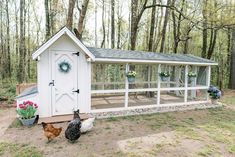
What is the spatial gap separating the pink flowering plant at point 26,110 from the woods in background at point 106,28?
7883mm

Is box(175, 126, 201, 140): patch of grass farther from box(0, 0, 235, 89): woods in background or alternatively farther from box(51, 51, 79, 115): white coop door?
box(0, 0, 235, 89): woods in background

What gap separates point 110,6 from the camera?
16.5 metres

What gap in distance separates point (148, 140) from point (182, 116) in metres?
2.82

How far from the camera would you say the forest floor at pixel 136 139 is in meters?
3.88

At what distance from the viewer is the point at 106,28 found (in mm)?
19094

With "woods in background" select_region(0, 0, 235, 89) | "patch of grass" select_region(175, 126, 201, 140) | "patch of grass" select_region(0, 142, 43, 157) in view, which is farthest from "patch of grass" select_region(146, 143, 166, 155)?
"woods in background" select_region(0, 0, 235, 89)

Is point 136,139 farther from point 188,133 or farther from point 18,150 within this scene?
point 18,150

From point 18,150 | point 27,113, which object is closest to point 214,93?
point 27,113

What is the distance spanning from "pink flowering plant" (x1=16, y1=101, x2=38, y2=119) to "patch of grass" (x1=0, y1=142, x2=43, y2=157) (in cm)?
117

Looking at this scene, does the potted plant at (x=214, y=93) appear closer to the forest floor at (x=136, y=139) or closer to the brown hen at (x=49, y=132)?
the forest floor at (x=136, y=139)

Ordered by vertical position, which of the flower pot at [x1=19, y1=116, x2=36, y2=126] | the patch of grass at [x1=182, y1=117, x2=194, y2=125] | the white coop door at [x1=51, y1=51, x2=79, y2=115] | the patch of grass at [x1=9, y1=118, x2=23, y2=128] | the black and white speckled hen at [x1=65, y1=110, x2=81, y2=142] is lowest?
the patch of grass at [x1=182, y1=117, x2=194, y2=125]

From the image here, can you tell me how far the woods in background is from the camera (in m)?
13.4

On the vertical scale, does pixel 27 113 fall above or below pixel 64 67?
below

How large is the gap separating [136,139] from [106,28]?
1613cm
